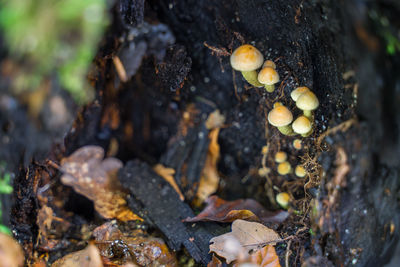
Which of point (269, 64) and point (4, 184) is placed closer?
point (4, 184)

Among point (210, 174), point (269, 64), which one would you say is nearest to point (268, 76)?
point (269, 64)

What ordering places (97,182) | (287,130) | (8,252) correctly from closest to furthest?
(8,252), (287,130), (97,182)

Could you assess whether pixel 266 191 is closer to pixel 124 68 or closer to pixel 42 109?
pixel 124 68

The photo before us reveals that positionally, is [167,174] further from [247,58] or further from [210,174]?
[247,58]

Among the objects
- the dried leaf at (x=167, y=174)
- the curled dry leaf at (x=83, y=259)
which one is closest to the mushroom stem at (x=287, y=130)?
the dried leaf at (x=167, y=174)

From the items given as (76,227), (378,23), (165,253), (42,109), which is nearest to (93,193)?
(76,227)

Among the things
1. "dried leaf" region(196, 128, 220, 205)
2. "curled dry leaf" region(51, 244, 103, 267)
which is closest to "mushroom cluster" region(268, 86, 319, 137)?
"dried leaf" region(196, 128, 220, 205)

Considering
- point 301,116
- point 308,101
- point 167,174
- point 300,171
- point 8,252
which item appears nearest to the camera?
point 8,252
